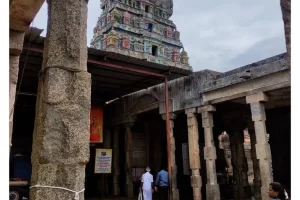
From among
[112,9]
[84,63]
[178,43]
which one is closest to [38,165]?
[84,63]

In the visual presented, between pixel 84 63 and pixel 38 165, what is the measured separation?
1151 millimetres

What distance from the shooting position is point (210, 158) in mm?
10547

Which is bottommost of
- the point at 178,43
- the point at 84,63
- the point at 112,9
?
the point at 84,63

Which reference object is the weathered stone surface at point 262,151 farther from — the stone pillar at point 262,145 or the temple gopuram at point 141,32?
the temple gopuram at point 141,32

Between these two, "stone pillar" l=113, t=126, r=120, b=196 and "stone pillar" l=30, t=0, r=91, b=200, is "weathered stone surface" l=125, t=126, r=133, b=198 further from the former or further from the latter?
"stone pillar" l=30, t=0, r=91, b=200

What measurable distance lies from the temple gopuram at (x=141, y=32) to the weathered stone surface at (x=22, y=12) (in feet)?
65.2

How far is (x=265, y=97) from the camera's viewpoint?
9273 millimetres

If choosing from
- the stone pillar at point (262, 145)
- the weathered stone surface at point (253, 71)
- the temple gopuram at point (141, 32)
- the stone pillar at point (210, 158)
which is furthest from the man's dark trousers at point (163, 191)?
the temple gopuram at point (141, 32)

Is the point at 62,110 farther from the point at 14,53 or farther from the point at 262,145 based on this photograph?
the point at 262,145

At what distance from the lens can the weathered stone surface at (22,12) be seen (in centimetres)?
366

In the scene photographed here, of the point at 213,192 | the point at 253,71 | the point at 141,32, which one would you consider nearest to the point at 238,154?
the point at 213,192

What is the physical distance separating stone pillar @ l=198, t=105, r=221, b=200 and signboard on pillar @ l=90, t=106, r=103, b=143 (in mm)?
5792

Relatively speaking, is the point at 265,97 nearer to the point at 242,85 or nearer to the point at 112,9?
the point at 242,85

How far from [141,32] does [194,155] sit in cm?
1811
